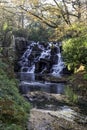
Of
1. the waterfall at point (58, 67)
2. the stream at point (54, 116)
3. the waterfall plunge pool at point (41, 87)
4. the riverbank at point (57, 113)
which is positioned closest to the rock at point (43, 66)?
the waterfall at point (58, 67)

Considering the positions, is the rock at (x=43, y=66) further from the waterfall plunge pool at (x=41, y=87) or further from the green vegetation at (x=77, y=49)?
the waterfall plunge pool at (x=41, y=87)

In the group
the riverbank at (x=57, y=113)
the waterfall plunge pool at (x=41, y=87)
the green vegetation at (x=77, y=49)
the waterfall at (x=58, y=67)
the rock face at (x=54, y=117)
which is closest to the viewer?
the rock face at (x=54, y=117)

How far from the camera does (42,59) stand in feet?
114

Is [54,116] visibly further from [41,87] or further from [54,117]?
[41,87]

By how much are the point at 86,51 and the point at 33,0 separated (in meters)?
5.58

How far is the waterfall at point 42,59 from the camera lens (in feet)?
109

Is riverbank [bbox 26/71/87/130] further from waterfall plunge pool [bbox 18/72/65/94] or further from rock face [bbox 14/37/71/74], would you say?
rock face [bbox 14/37/71/74]

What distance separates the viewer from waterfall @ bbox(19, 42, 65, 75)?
109ft

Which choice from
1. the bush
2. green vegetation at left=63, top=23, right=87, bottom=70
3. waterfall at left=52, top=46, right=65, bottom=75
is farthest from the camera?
waterfall at left=52, top=46, right=65, bottom=75

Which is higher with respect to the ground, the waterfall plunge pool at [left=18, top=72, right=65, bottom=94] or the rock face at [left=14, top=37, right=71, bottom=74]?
the rock face at [left=14, top=37, right=71, bottom=74]

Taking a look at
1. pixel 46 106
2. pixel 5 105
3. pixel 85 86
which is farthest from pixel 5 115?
pixel 85 86

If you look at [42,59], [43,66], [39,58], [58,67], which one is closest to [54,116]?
[58,67]

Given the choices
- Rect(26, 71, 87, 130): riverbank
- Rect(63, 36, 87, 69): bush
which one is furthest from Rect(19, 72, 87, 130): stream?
Rect(63, 36, 87, 69): bush

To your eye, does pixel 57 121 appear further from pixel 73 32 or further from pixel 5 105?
pixel 73 32
